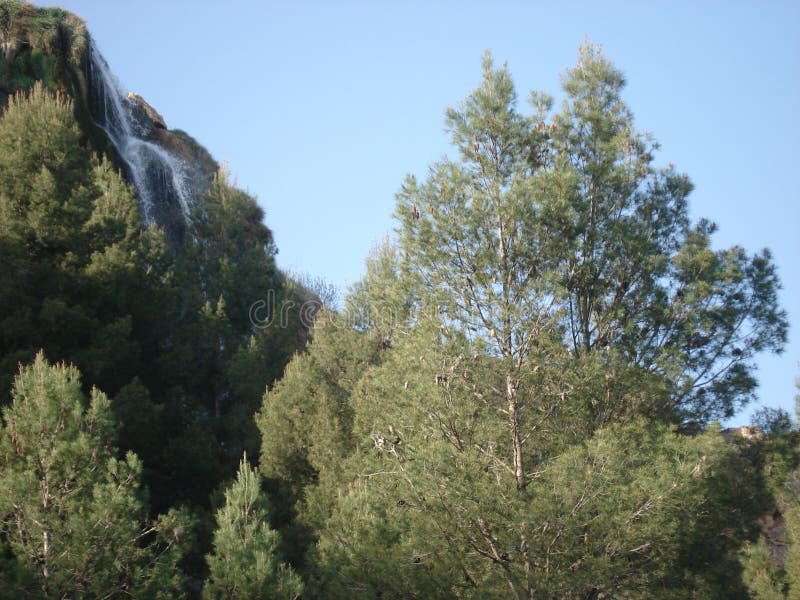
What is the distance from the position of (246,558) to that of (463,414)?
447cm

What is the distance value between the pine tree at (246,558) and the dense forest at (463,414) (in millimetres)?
44

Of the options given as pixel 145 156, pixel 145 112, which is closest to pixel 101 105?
pixel 145 156

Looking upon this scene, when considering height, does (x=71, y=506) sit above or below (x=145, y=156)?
below

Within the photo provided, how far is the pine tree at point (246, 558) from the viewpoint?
543 inches

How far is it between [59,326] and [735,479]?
16.1 metres

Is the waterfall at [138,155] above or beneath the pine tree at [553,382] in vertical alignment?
above

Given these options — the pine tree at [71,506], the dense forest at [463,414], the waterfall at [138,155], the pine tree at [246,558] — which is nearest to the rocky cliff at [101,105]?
the waterfall at [138,155]

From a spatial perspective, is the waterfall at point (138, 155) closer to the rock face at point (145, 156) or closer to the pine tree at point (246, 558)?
the rock face at point (145, 156)

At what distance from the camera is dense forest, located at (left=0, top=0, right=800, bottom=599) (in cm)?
1234

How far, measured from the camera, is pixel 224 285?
114 feet

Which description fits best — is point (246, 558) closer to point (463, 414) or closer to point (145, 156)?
point (463, 414)

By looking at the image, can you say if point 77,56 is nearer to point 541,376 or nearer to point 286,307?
point 286,307

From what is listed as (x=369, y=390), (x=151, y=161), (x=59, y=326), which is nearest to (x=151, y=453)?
(x=59, y=326)

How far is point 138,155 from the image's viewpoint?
136ft
